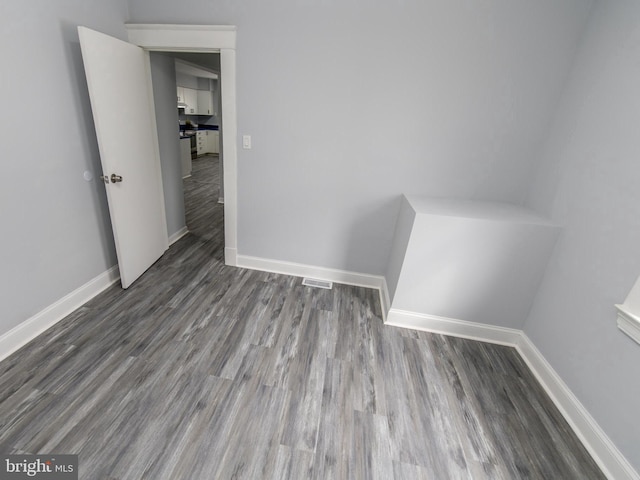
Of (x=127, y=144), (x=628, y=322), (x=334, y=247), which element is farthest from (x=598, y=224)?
(x=127, y=144)

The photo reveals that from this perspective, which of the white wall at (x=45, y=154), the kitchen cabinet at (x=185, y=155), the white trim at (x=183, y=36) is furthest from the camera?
the kitchen cabinet at (x=185, y=155)

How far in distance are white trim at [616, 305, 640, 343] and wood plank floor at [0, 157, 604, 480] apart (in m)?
0.68

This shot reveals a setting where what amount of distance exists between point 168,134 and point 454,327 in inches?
132

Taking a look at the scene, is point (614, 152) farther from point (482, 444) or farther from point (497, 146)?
point (482, 444)

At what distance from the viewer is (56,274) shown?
2033mm

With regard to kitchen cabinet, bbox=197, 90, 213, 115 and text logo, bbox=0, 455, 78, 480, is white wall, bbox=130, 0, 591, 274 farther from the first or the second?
kitchen cabinet, bbox=197, 90, 213, 115

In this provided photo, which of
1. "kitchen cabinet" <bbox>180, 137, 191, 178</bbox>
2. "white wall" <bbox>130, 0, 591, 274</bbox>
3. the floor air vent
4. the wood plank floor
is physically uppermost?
"white wall" <bbox>130, 0, 591, 274</bbox>

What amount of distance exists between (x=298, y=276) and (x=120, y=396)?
67.4 inches

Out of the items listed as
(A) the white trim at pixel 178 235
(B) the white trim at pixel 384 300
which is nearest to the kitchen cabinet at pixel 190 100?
(A) the white trim at pixel 178 235

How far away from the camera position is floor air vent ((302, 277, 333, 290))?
9.32 feet

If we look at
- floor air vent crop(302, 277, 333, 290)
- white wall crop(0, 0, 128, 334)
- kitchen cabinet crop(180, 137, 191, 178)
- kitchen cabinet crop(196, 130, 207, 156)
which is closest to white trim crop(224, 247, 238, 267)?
floor air vent crop(302, 277, 333, 290)

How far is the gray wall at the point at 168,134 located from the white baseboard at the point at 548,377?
267cm

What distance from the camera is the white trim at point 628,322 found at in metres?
1.40

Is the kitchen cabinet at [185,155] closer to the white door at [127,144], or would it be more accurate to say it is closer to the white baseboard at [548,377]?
the white door at [127,144]
